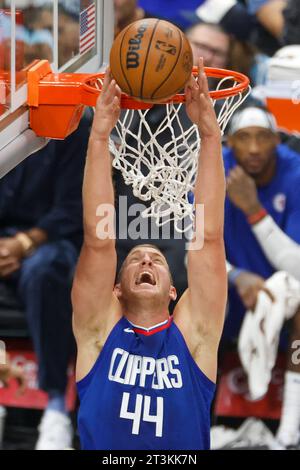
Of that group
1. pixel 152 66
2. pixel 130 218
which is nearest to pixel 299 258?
pixel 130 218

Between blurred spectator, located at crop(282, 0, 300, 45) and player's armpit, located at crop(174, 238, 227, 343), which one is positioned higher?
blurred spectator, located at crop(282, 0, 300, 45)

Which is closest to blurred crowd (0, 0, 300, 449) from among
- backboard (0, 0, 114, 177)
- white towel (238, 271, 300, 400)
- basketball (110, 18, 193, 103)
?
white towel (238, 271, 300, 400)

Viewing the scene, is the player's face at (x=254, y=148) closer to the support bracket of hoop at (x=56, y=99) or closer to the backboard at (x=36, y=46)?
the backboard at (x=36, y=46)

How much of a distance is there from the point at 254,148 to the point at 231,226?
38 centimetres

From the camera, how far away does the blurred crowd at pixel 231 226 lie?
5.30 m

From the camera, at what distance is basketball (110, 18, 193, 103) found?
11.6 ft

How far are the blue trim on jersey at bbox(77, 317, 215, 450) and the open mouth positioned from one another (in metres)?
0.18

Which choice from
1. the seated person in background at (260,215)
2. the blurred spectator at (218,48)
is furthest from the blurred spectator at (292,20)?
the seated person in background at (260,215)

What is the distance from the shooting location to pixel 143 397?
3.89m

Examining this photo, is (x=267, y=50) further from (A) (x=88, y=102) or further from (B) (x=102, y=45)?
(A) (x=88, y=102)

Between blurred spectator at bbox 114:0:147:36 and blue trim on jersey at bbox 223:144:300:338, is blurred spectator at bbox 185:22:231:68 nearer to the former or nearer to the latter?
blurred spectator at bbox 114:0:147:36
